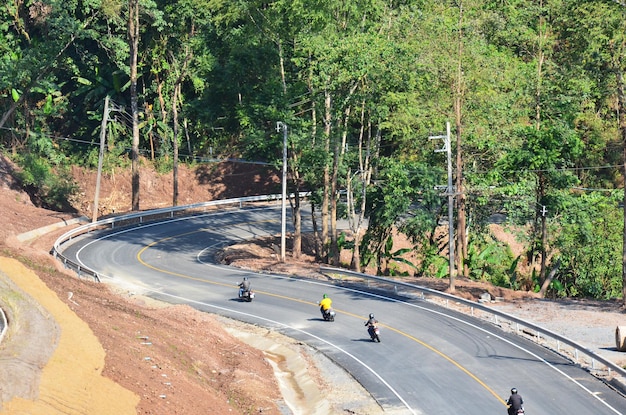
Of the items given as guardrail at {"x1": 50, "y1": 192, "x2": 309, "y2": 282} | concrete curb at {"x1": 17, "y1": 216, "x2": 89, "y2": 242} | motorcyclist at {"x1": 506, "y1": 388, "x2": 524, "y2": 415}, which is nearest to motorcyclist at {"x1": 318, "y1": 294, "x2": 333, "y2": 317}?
motorcyclist at {"x1": 506, "y1": 388, "x2": 524, "y2": 415}

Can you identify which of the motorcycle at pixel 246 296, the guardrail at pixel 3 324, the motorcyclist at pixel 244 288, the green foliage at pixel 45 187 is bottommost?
the motorcycle at pixel 246 296

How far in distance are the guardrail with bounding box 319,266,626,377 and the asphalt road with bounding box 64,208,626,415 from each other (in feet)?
2.15

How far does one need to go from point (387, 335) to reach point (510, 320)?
17.7 ft

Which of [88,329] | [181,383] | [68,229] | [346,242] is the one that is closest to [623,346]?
[181,383]

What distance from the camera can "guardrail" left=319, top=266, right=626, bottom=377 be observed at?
32.4 metres

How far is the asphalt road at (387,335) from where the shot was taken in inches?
1179

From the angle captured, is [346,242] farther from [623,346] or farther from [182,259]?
[623,346]

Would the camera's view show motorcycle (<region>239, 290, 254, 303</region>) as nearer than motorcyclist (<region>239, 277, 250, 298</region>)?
Yes

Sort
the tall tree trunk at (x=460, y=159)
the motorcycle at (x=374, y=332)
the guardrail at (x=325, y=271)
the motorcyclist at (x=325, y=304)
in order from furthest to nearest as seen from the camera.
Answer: the tall tree trunk at (x=460, y=159)
the motorcyclist at (x=325, y=304)
the motorcycle at (x=374, y=332)
the guardrail at (x=325, y=271)

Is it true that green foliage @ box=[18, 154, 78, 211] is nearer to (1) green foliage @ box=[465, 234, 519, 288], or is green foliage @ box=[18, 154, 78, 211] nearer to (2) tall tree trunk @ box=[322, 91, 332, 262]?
(2) tall tree trunk @ box=[322, 91, 332, 262]

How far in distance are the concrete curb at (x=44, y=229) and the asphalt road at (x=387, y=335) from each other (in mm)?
2522

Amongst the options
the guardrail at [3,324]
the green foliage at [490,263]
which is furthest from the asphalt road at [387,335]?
the green foliage at [490,263]

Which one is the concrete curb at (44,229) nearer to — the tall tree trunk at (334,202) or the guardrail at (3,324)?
the tall tree trunk at (334,202)

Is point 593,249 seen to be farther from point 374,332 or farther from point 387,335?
point 374,332
